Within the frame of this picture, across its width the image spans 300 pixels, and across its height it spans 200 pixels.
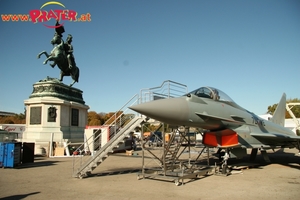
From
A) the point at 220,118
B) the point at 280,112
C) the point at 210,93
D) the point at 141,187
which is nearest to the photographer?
the point at 141,187

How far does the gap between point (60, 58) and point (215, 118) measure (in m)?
17.5

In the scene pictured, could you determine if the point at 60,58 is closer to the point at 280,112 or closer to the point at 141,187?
the point at 141,187

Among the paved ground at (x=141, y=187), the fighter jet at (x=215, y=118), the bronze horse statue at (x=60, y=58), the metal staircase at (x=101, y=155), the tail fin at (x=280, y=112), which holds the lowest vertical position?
the paved ground at (x=141, y=187)

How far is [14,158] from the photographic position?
1331cm

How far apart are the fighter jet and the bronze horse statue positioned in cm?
1655

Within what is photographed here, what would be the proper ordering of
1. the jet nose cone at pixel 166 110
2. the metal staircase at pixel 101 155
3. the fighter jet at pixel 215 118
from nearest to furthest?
the jet nose cone at pixel 166 110
the fighter jet at pixel 215 118
the metal staircase at pixel 101 155

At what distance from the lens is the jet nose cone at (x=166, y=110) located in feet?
27.1

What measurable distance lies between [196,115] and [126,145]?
17.2 metres

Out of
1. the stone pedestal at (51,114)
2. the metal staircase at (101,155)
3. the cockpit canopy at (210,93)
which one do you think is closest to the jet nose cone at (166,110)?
the cockpit canopy at (210,93)

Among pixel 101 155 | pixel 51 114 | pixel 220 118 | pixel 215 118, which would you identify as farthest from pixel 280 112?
pixel 51 114

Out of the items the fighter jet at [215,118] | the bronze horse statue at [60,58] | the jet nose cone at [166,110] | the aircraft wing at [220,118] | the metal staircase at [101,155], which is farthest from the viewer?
the bronze horse statue at [60,58]

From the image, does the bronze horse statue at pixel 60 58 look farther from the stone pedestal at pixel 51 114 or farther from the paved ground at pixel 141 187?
the paved ground at pixel 141 187

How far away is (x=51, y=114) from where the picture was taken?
20.3 metres

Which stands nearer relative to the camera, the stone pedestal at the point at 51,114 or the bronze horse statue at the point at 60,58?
the stone pedestal at the point at 51,114
